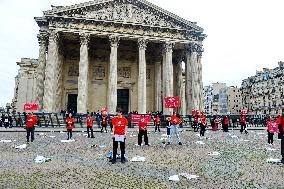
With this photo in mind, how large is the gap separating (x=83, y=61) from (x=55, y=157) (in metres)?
27.8

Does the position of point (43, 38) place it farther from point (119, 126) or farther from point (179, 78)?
point (119, 126)

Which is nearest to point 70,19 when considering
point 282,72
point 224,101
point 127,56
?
point 127,56

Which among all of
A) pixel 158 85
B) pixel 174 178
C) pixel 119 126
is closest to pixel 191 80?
pixel 158 85

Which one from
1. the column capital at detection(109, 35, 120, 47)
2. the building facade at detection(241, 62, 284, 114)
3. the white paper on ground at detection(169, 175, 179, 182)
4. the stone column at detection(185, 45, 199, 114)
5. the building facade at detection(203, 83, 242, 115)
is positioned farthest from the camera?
the building facade at detection(203, 83, 242, 115)

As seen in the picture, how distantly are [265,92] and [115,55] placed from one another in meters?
60.5

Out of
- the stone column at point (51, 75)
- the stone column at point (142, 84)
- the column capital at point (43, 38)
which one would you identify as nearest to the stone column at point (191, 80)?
the stone column at point (142, 84)

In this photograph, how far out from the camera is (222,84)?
11850 centimetres

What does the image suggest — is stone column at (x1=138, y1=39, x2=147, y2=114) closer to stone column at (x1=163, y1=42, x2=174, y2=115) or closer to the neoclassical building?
the neoclassical building

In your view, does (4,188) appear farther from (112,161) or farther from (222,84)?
(222,84)

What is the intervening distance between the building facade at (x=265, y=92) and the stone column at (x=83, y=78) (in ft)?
189

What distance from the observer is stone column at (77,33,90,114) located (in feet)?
121

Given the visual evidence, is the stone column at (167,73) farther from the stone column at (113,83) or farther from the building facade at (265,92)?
the building facade at (265,92)

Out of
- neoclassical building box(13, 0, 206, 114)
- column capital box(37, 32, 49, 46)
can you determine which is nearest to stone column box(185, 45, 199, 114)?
neoclassical building box(13, 0, 206, 114)

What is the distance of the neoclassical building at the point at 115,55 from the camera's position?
37625mm
